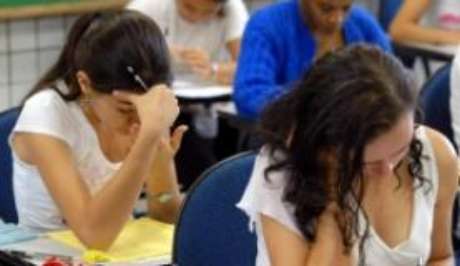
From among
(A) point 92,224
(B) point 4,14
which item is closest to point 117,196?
(A) point 92,224

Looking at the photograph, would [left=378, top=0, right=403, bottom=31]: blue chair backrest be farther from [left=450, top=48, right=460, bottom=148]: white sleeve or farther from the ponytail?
the ponytail

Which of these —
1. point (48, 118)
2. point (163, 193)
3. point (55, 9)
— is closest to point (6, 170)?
point (48, 118)

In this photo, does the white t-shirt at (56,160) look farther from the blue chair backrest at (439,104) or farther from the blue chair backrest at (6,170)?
the blue chair backrest at (439,104)

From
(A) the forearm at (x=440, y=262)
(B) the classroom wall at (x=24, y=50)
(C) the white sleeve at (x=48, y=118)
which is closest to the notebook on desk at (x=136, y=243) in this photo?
(C) the white sleeve at (x=48, y=118)

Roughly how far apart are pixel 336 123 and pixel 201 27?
2.42 m

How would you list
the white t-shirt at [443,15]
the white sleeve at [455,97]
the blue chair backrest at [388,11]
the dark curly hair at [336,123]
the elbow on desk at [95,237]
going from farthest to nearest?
the blue chair backrest at [388,11] → the white t-shirt at [443,15] → the white sleeve at [455,97] → the elbow on desk at [95,237] → the dark curly hair at [336,123]

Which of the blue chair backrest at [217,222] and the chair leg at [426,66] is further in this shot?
the chair leg at [426,66]

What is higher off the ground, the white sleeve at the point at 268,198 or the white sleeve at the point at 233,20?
the white sleeve at the point at 268,198

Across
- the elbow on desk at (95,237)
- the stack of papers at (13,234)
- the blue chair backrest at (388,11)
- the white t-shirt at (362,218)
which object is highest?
the white t-shirt at (362,218)

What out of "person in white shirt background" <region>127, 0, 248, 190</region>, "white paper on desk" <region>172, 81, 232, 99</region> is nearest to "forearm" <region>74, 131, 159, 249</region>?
"white paper on desk" <region>172, 81, 232, 99</region>

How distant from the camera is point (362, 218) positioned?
1.76m

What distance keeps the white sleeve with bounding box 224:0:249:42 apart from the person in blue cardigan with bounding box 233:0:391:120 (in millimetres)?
819

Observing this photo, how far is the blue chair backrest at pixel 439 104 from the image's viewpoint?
2.84 meters

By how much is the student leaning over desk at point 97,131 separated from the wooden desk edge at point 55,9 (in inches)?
74.3
